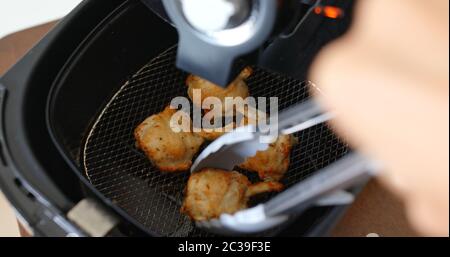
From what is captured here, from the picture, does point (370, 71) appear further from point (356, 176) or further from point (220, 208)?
point (220, 208)

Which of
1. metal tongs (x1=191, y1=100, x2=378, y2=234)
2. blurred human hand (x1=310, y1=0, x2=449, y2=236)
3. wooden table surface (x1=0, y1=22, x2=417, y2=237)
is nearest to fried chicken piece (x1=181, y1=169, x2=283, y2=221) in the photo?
metal tongs (x1=191, y1=100, x2=378, y2=234)

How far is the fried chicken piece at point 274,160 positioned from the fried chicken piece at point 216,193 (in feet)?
0.09

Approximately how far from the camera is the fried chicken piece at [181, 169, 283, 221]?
2.74 ft

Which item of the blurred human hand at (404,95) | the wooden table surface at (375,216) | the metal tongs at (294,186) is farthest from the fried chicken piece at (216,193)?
the blurred human hand at (404,95)

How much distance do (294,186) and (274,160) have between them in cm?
13

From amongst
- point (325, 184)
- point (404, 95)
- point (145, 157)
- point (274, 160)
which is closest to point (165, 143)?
point (145, 157)

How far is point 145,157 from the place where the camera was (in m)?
0.92

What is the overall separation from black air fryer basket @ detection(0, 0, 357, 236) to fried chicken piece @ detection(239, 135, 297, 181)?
0.03m

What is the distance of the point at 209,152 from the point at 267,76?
205 millimetres

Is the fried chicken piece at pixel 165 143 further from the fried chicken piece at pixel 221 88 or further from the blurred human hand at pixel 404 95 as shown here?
the blurred human hand at pixel 404 95

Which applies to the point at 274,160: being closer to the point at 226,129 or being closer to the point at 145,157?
the point at 226,129

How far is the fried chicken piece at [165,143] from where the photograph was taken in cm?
89

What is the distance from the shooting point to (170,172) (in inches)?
35.9

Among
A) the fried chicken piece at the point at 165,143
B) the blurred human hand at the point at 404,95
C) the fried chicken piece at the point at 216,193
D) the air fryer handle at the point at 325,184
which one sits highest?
the blurred human hand at the point at 404,95
